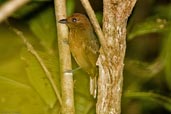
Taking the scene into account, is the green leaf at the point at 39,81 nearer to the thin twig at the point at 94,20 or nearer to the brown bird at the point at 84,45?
the brown bird at the point at 84,45

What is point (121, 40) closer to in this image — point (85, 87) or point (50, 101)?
point (50, 101)

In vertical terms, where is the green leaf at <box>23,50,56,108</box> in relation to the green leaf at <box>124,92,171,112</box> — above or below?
above

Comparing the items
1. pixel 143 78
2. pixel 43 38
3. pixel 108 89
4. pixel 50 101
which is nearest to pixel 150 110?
pixel 143 78

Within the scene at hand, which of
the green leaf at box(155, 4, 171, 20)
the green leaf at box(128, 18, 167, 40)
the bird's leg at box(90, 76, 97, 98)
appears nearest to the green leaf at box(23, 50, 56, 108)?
the bird's leg at box(90, 76, 97, 98)

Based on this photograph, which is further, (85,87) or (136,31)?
(136,31)

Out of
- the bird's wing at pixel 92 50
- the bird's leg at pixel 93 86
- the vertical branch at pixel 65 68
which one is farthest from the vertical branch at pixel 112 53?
the bird's wing at pixel 92 50

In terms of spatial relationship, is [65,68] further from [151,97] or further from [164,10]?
[164,10]

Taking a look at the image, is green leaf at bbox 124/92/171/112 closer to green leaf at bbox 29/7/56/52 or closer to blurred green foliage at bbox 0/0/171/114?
blurred green foliage at bbox 0/0/171/114

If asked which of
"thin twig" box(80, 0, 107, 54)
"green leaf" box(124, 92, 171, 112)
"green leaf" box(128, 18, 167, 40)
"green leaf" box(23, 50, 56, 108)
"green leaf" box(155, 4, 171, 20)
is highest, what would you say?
"thin twig" box(80, 0, 107, 54)
